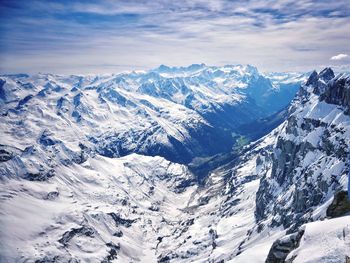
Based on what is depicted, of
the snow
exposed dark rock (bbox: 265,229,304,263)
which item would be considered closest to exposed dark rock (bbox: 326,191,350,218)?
the snow

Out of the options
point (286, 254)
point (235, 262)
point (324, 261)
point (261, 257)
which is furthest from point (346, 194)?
point (235, 262)

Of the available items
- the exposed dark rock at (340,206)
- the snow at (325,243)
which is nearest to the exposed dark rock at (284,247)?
the snow at (325,243)

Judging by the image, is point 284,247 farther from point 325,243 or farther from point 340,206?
point 340,206

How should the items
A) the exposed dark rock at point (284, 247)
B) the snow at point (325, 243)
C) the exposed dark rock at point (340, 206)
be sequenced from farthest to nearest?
the exposed dark rock at point (340, 206) → the exposed dark rock at point (284, 247) → the snow at point (325, 243)

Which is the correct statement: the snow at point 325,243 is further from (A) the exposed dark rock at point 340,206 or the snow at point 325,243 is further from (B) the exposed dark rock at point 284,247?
(A) the exposed dark rock at point 340,206

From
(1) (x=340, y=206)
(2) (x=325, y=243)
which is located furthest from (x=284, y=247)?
(1) (x=340, y=206)

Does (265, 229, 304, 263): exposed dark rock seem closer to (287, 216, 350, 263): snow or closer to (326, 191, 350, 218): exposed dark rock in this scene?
(287, 216, 350, 263): snow
